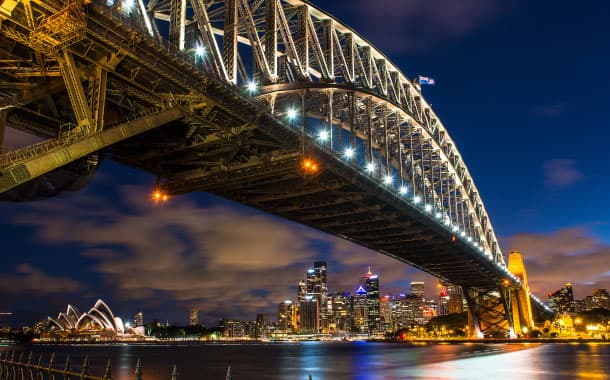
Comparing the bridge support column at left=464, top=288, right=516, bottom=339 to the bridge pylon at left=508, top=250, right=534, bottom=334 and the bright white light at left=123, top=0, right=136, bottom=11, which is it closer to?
the bridge pylon at left=508, top=250, right=534, bottom=334

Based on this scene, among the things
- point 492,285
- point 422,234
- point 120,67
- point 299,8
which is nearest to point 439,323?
point 492,285

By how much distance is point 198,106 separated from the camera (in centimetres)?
2581

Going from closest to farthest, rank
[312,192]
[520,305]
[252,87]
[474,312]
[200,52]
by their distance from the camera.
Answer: [200,52] → [252,87] → [312,192] → [474,312] → [520,305]

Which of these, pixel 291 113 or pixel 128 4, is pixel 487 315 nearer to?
pixel 291 113

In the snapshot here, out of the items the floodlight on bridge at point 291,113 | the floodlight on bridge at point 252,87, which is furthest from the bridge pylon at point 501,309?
the floodlight on bridge at point 252,87

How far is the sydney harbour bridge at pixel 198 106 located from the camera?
19.6 m

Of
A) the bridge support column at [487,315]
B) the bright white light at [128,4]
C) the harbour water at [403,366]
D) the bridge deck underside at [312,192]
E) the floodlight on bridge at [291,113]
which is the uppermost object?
the floodlight on bridge at [291,113]

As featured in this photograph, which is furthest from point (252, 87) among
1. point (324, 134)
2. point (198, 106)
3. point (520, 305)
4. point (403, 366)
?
point (520, 305)

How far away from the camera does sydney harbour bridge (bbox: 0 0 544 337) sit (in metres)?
19.6

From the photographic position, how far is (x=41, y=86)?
74.3 ft

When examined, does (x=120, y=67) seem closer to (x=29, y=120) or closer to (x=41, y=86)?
(x=41, y=86)

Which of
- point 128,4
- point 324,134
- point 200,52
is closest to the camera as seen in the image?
point 128,4

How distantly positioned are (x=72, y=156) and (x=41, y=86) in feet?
16.8

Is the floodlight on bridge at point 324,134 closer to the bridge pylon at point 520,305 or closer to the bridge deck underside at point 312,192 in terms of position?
the bridge deck underside at point 312,192
